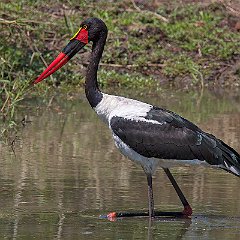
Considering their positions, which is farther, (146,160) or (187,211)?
(146,160)

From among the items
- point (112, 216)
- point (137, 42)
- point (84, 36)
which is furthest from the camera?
point (137, 42)

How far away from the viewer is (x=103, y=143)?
39.0 feet

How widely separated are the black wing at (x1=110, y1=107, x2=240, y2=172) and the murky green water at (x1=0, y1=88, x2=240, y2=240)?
0.47 metres

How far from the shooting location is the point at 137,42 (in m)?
17.6

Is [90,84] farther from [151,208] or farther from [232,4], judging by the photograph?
[232,4]

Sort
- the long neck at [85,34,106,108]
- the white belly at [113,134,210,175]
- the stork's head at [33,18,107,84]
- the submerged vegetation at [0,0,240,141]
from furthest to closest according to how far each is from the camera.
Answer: the submerged vegetation at [0,0,240,141] < the stork's head at [33,18,107,84] < the long neck at [85,34,106,108] < the white belly at [113,134,210,175]

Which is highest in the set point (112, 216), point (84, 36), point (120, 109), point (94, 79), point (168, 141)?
point (84, 36)

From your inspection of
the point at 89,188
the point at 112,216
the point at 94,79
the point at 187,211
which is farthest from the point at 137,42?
the point at 112,216

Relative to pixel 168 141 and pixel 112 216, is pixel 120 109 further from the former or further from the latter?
pixel 112 216

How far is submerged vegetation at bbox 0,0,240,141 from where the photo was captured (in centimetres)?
1582

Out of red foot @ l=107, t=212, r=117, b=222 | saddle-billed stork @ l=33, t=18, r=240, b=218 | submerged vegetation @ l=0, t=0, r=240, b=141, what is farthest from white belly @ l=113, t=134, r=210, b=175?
submerged vegetation @ l=0, t=0, r=240, b=141

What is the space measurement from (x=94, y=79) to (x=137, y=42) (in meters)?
8.43

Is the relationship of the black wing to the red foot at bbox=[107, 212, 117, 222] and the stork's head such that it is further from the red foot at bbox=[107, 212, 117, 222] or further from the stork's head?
the stork's head

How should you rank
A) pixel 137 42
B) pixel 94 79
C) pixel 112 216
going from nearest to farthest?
1. pixel 112 216
2. pixel 94 79
3. pixel 137 42
